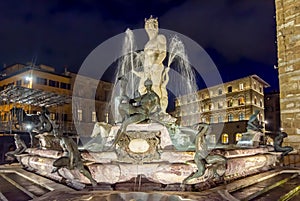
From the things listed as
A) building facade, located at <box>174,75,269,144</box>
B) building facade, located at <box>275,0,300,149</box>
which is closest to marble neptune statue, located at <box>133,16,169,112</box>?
building facade, located at <box>275,0,300,149</box>

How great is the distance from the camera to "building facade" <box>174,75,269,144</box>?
47062mm

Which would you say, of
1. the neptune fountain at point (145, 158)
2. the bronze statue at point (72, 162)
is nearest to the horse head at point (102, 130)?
the neptune fountain at point (145, 158)

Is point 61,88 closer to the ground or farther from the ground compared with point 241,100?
farther from the ground

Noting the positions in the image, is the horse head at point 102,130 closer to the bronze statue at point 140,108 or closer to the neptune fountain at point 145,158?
the neptune fountain at point 145,158

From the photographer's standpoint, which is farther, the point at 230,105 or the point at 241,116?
the point at 230,105

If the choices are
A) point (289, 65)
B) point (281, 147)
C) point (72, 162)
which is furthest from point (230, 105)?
point (72, 162)

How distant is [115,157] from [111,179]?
1.04 m

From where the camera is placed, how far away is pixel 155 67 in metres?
10.5

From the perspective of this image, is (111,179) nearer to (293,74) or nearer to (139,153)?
(139,153)

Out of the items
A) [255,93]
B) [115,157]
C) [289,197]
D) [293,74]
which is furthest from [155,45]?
[255,93]

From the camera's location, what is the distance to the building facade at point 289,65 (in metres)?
9.09

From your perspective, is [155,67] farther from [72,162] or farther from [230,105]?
[230,105]

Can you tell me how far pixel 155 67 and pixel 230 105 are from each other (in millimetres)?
42562

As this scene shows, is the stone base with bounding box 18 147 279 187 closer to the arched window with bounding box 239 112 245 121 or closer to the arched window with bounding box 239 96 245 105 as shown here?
the arched window with bounding box 239 112 245 121
